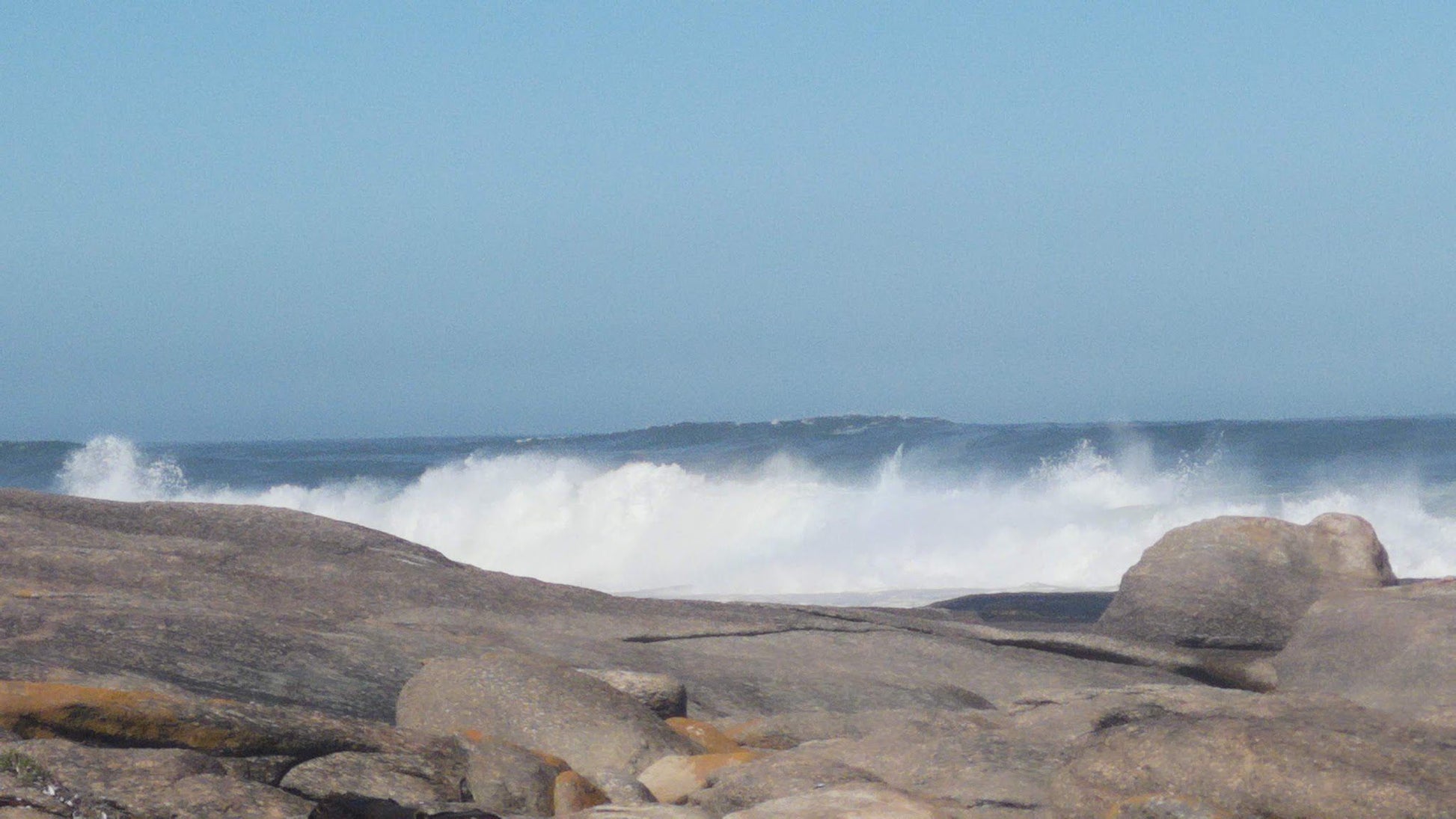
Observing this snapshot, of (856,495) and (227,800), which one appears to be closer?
(227,800)

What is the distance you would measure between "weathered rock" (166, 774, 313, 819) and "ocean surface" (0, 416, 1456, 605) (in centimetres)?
1135

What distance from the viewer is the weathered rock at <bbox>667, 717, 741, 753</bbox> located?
619 centimetres

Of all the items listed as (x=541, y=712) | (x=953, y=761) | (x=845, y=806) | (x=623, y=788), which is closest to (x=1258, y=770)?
(x=953, y=761)

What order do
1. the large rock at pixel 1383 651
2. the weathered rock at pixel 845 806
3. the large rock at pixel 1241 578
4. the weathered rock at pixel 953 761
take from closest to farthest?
the weathered rock at pixel 845 806 → the weathered rock at pixel 953 761 → the large rock at pixel 1383 651 → the large rock at pixel 1241 578

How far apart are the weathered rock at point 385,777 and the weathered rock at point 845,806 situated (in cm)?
105

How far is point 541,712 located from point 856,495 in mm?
20518

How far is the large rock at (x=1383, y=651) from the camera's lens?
25.3 feet

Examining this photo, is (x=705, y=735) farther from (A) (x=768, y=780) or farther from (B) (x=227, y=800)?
(B) (x=227, y=800)

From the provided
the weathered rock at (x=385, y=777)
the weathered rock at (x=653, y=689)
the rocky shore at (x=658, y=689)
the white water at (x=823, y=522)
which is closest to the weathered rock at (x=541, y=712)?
the rocky shore at (x=658, y=689)

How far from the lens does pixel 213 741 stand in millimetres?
4645

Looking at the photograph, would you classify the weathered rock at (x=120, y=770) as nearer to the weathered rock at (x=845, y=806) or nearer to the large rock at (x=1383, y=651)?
the weathered rock at (x=845, y=806)

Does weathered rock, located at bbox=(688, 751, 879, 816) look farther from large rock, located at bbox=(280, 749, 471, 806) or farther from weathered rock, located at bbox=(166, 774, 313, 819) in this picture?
weathered rock, located at bbox=(166, 774, 313, 819)

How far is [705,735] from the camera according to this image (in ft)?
20.8

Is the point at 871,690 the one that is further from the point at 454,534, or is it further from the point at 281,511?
the point at 454,534
